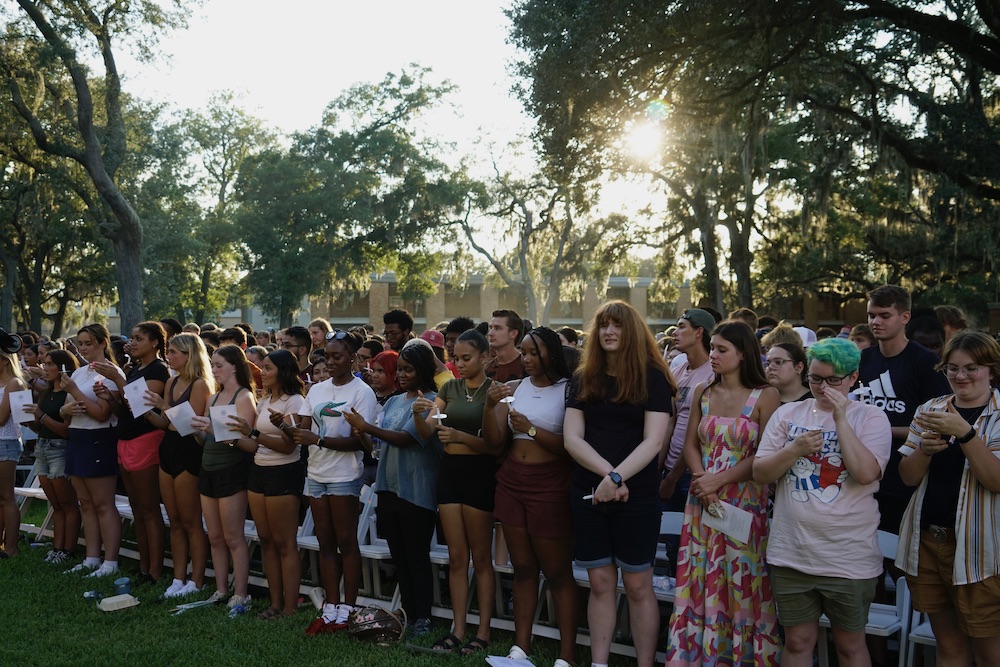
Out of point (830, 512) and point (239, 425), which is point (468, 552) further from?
point (830, 512)

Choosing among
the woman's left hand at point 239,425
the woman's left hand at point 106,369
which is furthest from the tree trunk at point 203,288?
the woman's left hand at point 239,425

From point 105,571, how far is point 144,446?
46.3 inches

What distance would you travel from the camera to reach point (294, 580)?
19.6 feet

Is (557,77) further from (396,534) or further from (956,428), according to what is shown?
(956,428)

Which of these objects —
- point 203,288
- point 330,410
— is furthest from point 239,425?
point 203,288

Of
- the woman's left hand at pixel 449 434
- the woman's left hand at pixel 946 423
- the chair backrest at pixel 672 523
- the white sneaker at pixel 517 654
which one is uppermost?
the woman's left hand at pixel 946 423

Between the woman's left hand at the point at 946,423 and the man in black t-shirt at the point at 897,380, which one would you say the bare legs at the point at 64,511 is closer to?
the man in black t-shirt at the point at 897,380

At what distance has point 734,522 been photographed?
13.7 feet

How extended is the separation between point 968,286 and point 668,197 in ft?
29.7

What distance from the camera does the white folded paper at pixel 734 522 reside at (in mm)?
4145

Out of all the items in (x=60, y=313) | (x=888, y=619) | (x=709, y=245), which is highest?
(x=709, y=245)

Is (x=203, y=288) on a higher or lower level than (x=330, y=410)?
higher

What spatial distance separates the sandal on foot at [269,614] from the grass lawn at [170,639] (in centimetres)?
8

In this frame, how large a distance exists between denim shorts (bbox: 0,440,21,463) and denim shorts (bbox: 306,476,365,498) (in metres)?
3.62
